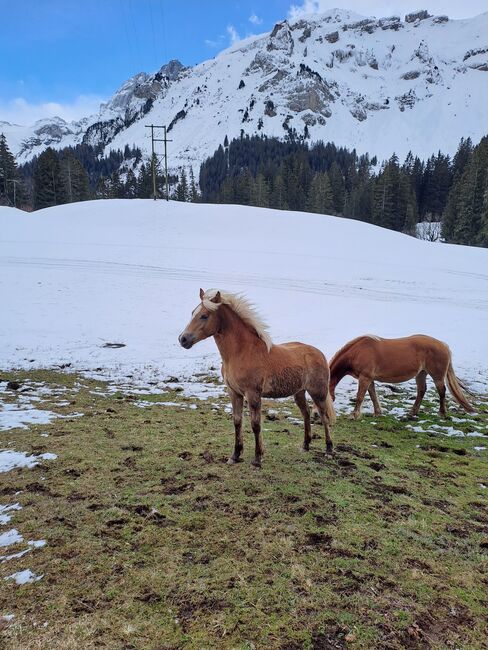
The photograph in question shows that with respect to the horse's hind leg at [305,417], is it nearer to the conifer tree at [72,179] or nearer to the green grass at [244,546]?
the green grass at [244,546]

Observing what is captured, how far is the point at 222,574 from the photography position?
288 cm

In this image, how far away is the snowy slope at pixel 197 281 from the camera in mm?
11953

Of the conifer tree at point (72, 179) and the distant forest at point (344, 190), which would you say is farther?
the conifer tree at point (72, 179)

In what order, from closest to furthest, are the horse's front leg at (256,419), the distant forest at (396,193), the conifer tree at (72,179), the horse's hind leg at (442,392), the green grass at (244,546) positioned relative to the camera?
the green grass at (244,546) → the horse's front leg at (256,419) → the horse's hind leg at (442,392) → the distant forest at (396,193) → the conifer tree at (72,179)

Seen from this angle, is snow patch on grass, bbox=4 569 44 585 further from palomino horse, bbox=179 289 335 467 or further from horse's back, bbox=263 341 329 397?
horse's back, bbox=263 341 329 397

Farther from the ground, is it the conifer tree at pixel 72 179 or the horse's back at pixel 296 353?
the conifer tree at pixel 72 179

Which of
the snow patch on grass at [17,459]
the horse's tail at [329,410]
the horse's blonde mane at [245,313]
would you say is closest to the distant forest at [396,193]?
the horse's tail at [329,410]

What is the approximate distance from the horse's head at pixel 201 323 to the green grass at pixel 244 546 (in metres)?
1.58

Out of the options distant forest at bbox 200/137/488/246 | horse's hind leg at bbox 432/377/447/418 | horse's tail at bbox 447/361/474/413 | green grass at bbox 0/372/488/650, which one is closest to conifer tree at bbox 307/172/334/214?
distant forest at bbox 200/137/488/246

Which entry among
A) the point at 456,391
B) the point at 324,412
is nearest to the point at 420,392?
the point at 456,391

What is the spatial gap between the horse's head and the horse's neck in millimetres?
126

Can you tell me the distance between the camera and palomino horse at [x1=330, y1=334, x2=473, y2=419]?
7188 mm

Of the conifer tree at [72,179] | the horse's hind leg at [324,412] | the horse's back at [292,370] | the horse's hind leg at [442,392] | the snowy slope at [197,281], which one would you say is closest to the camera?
the horse's back at [292,370]

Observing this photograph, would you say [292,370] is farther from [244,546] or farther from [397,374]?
[397,374]
